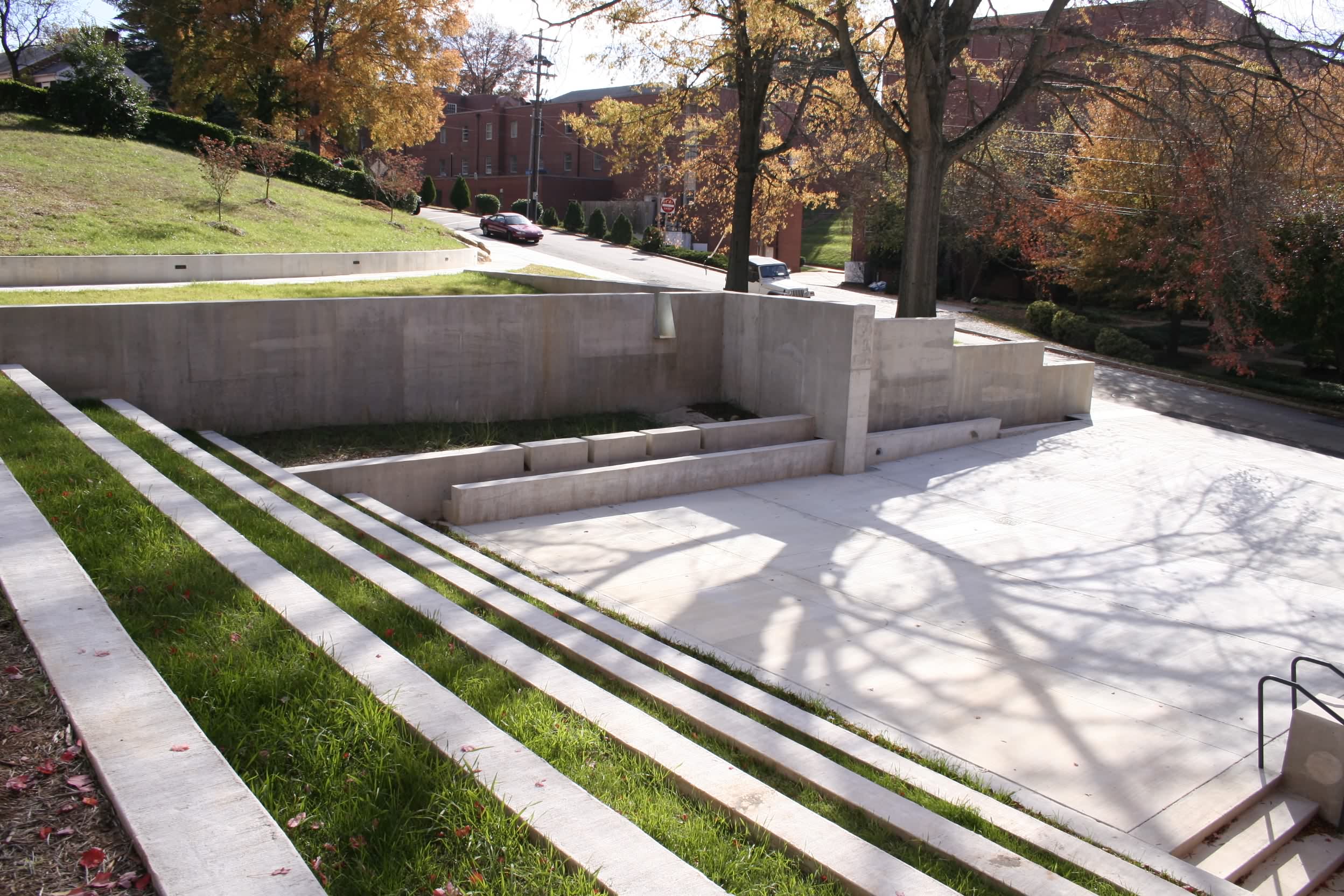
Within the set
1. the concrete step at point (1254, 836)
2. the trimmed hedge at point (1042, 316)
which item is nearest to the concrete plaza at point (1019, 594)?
the concrete step at point (1254, 836)

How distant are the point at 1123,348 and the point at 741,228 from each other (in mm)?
13523

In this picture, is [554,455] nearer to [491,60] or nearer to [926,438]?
[926,438]

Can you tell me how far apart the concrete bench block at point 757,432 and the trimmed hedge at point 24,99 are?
25.3 metres

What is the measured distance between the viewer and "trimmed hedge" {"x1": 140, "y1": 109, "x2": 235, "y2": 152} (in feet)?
98.5

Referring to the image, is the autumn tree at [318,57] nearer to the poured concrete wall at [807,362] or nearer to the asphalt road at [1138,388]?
the asphalt road at [1138,388]

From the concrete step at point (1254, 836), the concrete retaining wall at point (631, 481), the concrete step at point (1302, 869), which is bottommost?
the concrete step at point (1302, 869)

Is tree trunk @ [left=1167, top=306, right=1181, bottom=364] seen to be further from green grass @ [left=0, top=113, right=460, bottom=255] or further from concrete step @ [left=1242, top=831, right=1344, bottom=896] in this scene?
concrete step @ [left=1242, top=831, right=1344, bottom=896]

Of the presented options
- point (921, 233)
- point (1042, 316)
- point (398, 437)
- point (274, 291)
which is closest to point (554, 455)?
point (398, 437)

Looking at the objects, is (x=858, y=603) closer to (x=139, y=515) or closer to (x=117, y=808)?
(x=139, y=515)

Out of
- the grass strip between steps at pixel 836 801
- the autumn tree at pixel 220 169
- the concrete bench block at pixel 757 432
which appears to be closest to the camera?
the grass strip between steps at pixel 836 801

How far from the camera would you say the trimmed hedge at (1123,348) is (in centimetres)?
2867

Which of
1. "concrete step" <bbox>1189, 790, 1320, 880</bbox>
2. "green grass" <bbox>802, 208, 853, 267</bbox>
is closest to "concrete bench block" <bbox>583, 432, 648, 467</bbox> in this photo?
"concrete step" <bbox>1189, 790, 1320, 880</bbox>

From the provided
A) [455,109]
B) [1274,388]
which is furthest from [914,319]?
[455,109]

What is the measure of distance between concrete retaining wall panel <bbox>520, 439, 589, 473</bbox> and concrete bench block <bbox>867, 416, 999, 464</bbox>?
4802 mm
